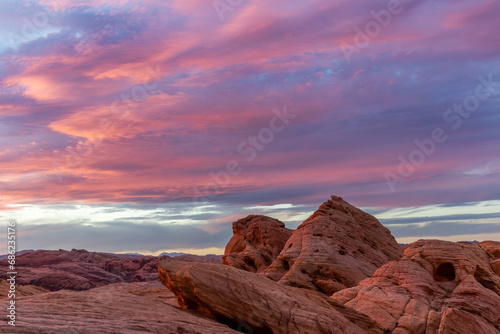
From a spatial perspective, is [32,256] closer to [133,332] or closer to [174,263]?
[174,263]

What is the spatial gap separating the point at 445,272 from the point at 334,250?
1158cm

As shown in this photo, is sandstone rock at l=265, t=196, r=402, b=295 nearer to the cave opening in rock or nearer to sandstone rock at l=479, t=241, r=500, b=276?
the cave opening in rock

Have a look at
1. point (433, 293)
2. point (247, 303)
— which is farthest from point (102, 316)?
point (433, 293)

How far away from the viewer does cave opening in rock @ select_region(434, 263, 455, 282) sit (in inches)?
1443

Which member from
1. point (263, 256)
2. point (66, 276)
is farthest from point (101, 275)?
point (263, 256)

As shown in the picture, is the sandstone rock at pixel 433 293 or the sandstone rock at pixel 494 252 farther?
the sandstone rock at pixel 494 252

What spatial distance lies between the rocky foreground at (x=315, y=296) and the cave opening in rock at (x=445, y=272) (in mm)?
77

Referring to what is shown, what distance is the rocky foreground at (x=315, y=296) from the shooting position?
18703 millimetres

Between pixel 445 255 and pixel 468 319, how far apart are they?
33.8 ft

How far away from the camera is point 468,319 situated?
87.1 feet

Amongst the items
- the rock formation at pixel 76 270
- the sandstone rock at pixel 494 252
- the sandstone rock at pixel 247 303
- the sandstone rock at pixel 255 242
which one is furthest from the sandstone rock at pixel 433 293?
the rock formation at pixel 76 270

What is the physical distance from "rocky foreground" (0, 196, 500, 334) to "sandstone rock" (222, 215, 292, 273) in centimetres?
892

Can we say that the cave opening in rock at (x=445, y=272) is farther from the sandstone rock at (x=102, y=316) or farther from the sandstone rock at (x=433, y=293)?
the sandstone rock at (x=102, y=316)

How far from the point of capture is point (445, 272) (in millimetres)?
37219
